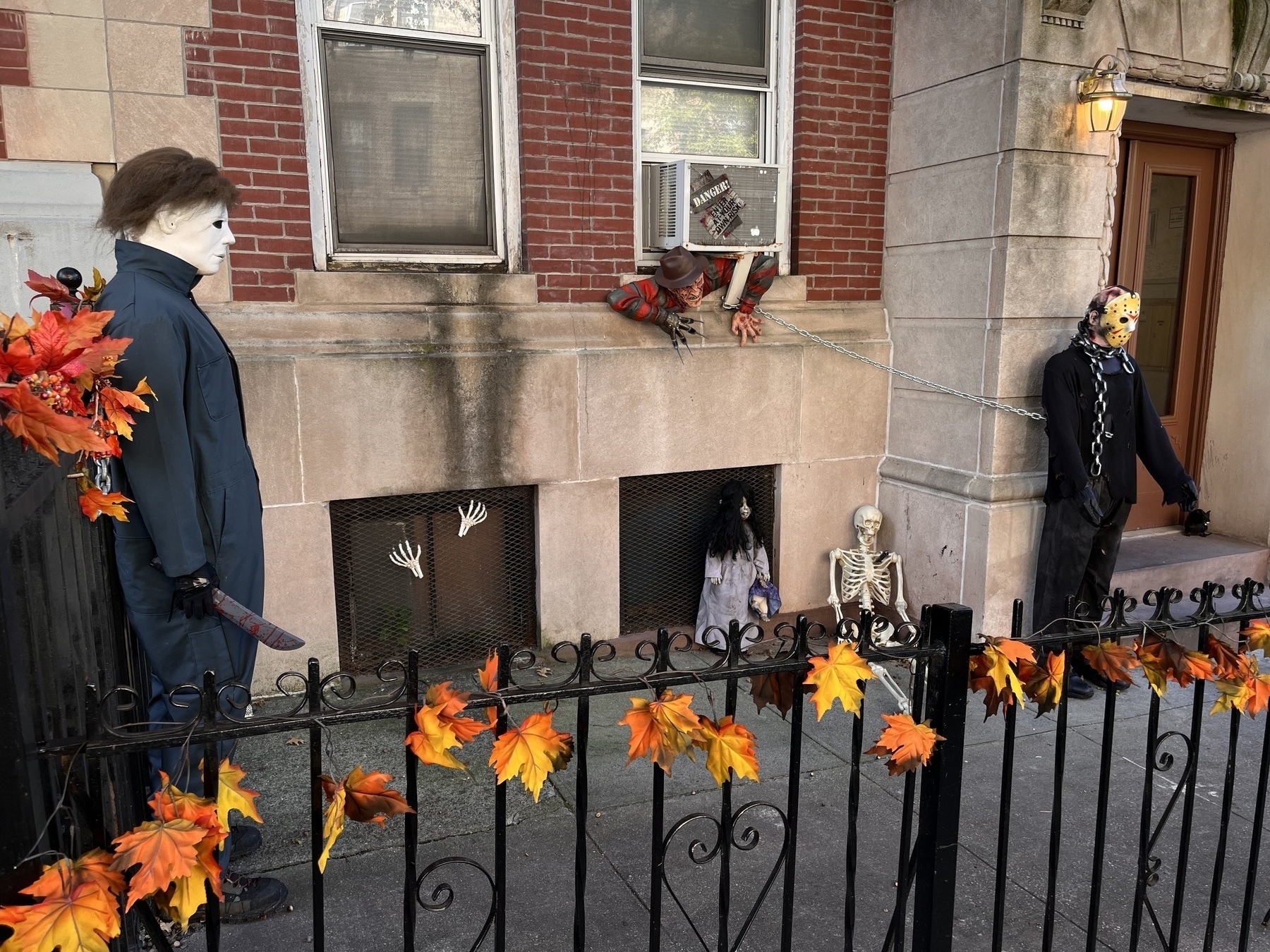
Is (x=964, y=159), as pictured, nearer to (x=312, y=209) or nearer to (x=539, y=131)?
(x=539, y=131)

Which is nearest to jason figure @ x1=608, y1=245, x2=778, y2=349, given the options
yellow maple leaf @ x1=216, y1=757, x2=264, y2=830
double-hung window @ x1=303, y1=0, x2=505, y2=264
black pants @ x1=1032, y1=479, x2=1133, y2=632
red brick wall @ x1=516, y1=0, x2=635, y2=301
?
red brick wall @ x1=516, y1=0, x2=635, y2=301

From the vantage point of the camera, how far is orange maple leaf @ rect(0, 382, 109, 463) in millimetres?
1680

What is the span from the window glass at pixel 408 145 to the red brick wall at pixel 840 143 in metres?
2.01

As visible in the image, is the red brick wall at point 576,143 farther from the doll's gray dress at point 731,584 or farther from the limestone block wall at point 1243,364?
the limestone block wall at point 1243,364

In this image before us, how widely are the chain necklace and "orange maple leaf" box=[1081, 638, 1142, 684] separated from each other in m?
2.99

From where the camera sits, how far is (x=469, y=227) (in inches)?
217

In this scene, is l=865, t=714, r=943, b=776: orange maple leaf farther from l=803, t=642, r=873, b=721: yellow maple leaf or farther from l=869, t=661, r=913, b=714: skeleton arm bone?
l=869, t=661, r=913, b=714: skeleton arm bone

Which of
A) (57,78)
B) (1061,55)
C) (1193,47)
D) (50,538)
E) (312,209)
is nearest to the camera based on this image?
(50,538)

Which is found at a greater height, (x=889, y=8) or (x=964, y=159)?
(x=889, y=8)

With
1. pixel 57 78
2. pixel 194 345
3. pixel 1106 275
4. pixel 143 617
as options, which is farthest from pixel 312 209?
pixel 1106 275

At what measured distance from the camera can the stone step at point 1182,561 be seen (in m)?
6.12

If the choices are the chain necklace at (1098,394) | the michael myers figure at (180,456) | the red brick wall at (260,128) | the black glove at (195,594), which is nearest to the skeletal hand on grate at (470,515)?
the red brick wall at (260,128)

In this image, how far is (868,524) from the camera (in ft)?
20.2

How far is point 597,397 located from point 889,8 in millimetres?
3159
